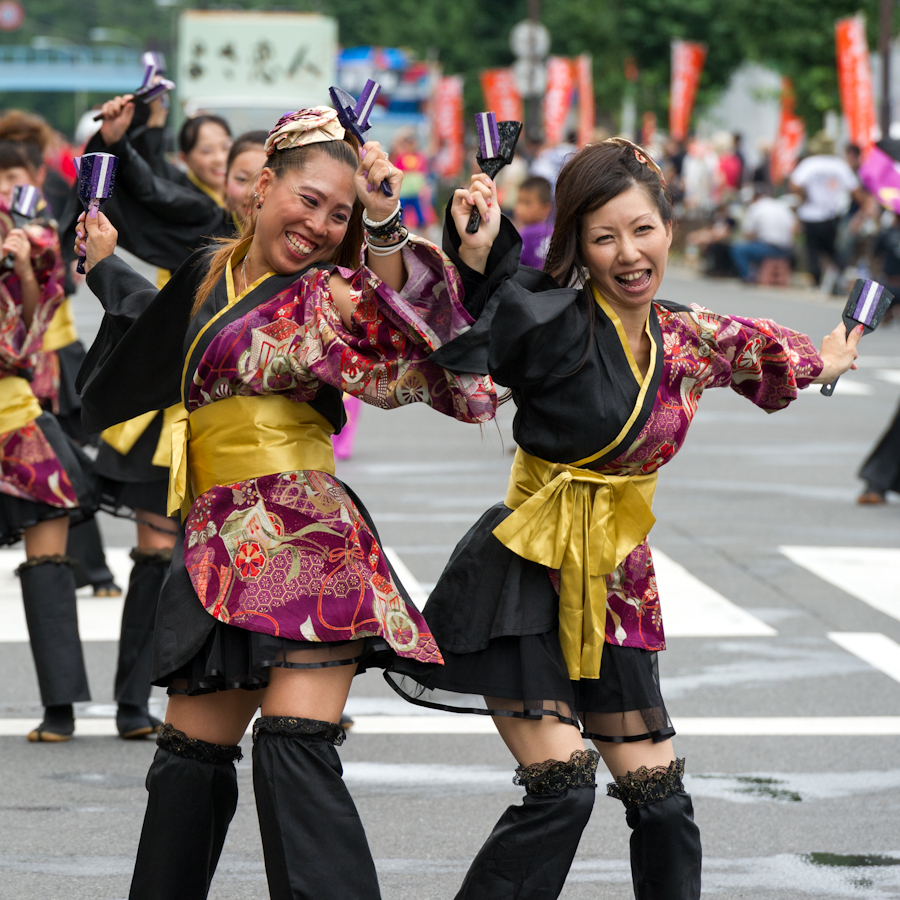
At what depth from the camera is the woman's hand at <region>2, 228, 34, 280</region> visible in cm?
486

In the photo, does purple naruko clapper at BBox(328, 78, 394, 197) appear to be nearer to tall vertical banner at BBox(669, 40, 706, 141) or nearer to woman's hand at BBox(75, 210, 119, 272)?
woman's hand at BBox(75, 210, 119, 272)

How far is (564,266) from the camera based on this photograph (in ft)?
11.3

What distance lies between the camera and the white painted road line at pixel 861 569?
7.33 meters

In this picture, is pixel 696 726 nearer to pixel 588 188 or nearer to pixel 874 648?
pixel 874 648

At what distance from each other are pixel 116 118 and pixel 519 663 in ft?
7.77

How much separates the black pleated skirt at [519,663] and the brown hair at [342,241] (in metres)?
0.65

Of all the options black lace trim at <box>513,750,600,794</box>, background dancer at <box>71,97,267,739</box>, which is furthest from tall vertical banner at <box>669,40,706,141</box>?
black lace trim at <box>513,750,600,794</box>

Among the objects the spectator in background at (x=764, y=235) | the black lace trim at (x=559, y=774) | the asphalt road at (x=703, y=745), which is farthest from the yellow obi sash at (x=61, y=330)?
the spectator in background at (x=764, y=235)

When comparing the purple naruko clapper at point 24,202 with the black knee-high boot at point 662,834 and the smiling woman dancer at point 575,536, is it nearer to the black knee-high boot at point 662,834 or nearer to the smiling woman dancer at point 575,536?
the smiling woman dancer at point 575,536

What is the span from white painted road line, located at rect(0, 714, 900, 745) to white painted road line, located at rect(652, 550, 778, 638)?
1.06m

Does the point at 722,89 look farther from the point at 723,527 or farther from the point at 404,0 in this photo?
the point at 723,527

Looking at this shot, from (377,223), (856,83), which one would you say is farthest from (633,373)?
(856,83)

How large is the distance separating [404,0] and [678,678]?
5331 centimetres

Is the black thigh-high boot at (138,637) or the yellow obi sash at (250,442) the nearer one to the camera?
the yellow obi sash at (250,442)
